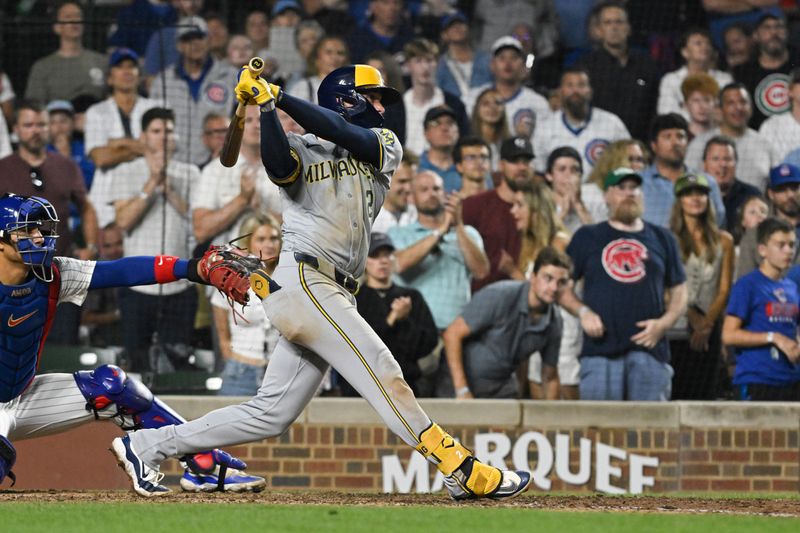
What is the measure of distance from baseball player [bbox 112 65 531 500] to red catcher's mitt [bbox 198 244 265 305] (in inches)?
5.2

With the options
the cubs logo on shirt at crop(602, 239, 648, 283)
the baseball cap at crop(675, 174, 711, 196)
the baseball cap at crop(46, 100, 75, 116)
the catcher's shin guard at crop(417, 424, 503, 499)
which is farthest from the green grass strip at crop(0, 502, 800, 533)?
the baseball cap at crop(46, 100, 75, 116)

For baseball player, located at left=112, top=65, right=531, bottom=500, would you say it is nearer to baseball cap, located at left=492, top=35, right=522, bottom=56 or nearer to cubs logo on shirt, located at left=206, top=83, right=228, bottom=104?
cubs logo on shirt, located at left=206, top=83, right=228, bottom=104

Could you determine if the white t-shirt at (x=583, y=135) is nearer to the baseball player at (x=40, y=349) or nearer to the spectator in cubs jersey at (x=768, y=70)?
the spectator in cubs jersey at (x=768, y=70)

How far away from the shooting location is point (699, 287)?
31.4ft

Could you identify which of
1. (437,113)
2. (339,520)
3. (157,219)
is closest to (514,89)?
(437,113)

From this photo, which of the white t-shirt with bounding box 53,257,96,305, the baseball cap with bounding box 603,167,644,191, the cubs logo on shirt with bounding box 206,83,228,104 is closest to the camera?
the white t-shirt with bounding box 53,257,96,305

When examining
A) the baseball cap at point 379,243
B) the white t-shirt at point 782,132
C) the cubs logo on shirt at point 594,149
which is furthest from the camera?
the white t-shirt at point 782,132

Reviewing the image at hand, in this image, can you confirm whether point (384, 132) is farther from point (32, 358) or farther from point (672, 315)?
point (672, 315)

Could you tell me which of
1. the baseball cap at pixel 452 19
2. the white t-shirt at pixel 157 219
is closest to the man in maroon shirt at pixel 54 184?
the white t-shirt at pixel 157 219

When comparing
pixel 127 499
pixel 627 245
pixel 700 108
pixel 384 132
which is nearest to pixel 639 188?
pixel 627 245

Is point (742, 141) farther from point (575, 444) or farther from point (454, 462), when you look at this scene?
point (454, 462)

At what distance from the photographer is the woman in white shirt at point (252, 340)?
361 inches

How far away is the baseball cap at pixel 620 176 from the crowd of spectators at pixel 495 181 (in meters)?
0.02

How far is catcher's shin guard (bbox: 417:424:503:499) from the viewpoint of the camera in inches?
212
